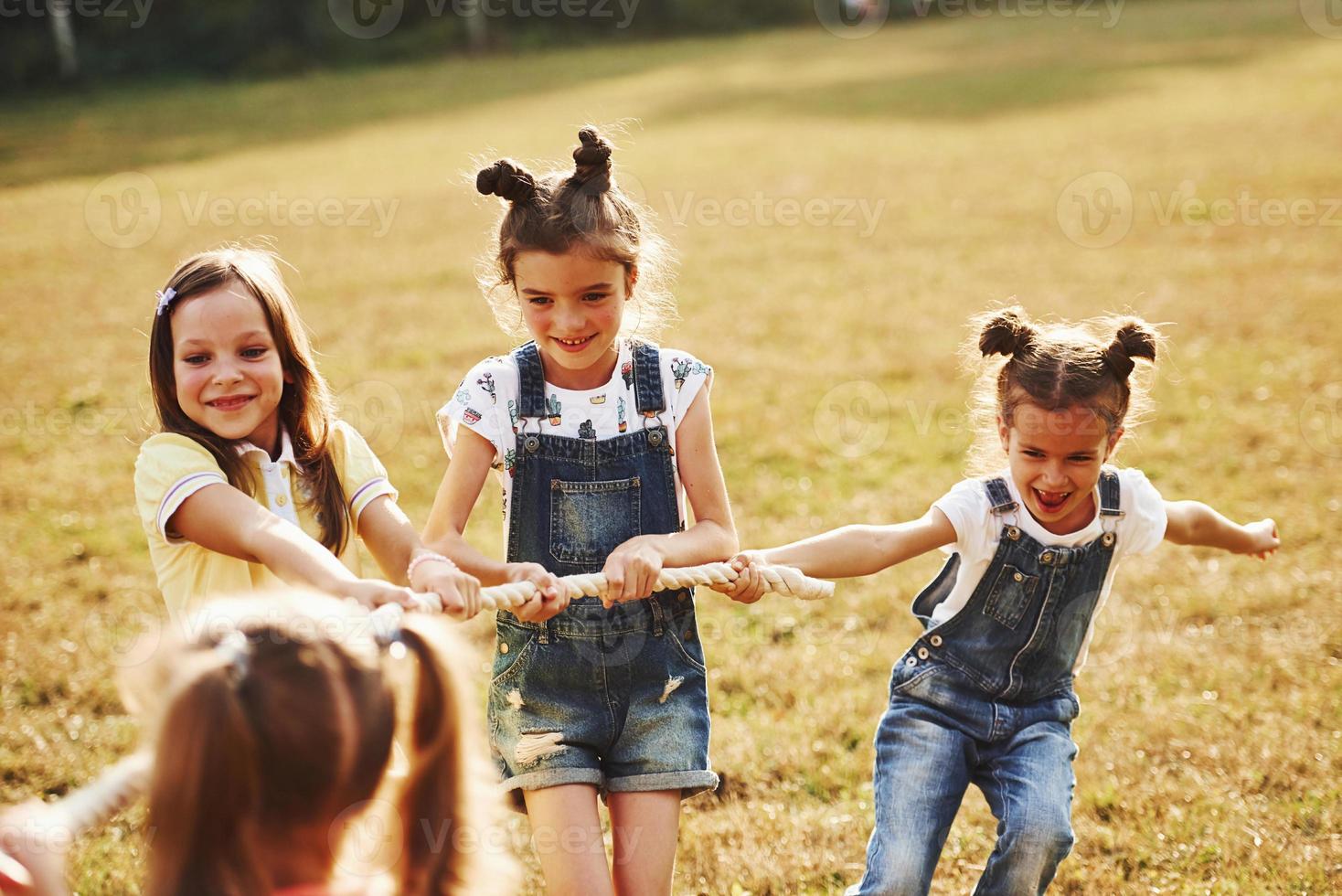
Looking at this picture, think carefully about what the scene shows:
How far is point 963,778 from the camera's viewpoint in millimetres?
3035

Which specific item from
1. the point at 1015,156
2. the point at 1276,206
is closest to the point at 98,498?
the point at 1276,206

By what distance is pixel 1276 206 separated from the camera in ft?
41.7

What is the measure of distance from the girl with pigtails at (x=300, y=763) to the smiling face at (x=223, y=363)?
36.3 inches

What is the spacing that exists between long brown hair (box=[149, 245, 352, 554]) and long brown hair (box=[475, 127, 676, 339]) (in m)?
0.54

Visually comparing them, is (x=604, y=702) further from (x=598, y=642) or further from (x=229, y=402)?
(x=229, y=402)

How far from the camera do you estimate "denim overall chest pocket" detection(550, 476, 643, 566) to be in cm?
314

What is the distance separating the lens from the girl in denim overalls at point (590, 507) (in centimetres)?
297

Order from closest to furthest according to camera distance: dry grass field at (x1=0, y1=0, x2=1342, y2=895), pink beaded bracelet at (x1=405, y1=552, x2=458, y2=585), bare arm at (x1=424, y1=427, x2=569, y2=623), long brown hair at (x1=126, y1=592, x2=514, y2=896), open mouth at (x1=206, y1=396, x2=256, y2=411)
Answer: long brown hair at (x1=126, y1=592, x2=514, y2=896)
pink beaded bracelet at (x1=405, y1=552, x2=458, y2=585)
bare arm at (x1=424, y1=427, x2=569, y2=623)
open mouth at (x1=206, y1=396, x2=256, y2=411)
dry grass field at (x1=0, y1=0, x2=1342, y2=895)

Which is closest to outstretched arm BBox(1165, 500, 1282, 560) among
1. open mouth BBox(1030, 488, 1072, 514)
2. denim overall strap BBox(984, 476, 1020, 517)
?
open mouth BBox(1030, 488, 1072, 514)

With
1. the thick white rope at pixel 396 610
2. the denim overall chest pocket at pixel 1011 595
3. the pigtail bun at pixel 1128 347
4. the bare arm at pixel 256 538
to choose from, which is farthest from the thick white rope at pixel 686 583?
the pigtail bun at pixel 1128 347

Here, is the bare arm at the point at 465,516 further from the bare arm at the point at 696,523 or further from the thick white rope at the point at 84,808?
the thick white rope at the point at 84,808

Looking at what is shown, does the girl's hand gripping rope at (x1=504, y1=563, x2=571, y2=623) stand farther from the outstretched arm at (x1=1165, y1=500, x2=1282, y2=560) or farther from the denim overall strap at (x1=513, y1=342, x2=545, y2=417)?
the outstretched arm at (x1=1165, y1=500, x2=1282, y2=560)

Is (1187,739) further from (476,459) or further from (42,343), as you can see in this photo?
(42,343)

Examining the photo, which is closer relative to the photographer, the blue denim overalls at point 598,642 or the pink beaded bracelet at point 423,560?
the pink beaded bracelet at point 423,560
